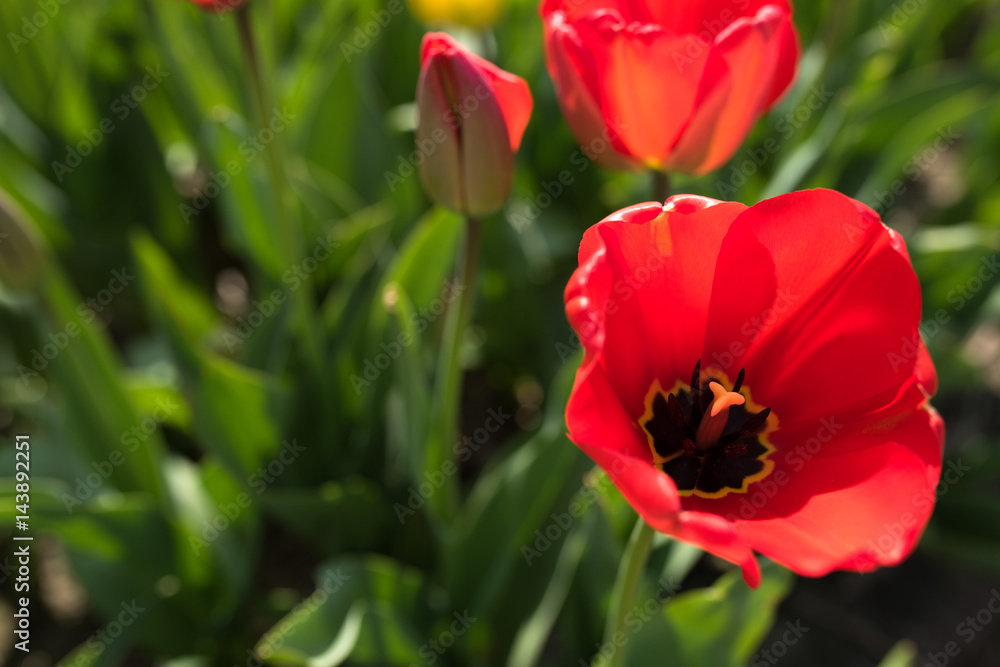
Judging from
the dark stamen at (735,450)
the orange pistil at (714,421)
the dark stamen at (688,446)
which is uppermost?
the orange pistil at (714,421)

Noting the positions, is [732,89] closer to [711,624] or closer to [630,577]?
[630,577]

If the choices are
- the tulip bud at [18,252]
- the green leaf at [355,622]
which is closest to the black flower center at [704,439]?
the green leaf at [355,622]

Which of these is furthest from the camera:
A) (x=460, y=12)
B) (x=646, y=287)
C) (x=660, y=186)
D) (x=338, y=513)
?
(x=460, y=12)

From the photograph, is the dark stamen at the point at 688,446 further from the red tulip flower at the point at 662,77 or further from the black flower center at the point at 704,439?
the red tulip flower at the point at 662,77

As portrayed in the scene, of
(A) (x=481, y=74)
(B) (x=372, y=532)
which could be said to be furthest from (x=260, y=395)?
(A) (x=481, y=74)

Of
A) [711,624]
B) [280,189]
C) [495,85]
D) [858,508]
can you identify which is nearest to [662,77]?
[495,85]

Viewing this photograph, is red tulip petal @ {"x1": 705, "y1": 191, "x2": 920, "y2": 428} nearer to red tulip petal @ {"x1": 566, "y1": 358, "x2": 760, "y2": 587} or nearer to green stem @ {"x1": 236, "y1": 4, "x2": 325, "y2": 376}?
red tulip petal @ {"x1": 566, "y1": 358, "x2": 760, "y2": 587}
